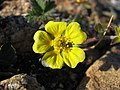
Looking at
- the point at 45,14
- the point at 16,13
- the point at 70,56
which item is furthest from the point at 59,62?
the point at 16,13

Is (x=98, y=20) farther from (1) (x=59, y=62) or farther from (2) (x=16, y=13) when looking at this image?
(1) (x=59, y=62)

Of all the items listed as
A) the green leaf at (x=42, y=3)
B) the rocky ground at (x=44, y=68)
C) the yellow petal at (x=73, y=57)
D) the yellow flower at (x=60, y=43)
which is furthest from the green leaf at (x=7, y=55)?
the green leaf at (x=42, y=3)

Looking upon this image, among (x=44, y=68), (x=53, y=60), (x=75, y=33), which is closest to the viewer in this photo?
(x=53, y=60)

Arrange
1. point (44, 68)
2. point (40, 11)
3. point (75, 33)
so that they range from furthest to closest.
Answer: point (40, 11) < point (44, 68) < point (75, 33)

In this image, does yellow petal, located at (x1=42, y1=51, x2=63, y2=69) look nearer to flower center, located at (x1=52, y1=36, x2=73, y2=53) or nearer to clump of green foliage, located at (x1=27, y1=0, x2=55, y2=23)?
flower center, located at (x1=52, y1=36, x2=73, y2=53)

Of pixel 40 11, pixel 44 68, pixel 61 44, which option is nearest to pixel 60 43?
pixel 61 44

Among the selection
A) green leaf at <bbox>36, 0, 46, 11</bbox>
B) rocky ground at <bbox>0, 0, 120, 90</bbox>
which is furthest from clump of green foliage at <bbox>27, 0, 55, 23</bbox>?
rocky ground at <bbox>0, 0, 120, 90</bbox>

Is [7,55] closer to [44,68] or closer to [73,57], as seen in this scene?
[44,68]

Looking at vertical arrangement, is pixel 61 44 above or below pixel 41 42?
below
